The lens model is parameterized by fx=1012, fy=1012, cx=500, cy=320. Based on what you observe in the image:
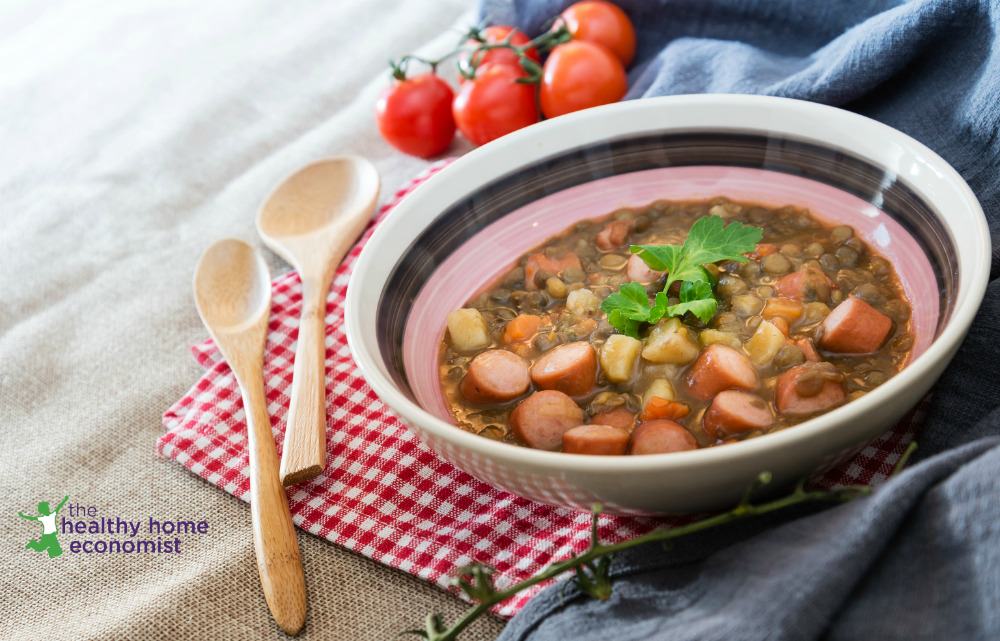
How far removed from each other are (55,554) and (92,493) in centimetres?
16

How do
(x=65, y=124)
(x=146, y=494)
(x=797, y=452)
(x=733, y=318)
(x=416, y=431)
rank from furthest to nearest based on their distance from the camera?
(x=65, y=124) < (x=146, y=494) < (x=733, y=318) < (x=416, y=431) < (x=797, y=452)

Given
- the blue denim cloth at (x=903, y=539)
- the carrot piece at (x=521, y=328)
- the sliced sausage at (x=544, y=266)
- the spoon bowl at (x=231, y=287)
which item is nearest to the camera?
the blue denim cloth at (x=903, y=539)

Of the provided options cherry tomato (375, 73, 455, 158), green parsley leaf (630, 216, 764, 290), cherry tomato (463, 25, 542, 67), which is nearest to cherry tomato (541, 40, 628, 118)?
cherry tomato (463, 25, 542, 67)

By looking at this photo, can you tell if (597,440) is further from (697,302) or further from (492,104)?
(492,104)

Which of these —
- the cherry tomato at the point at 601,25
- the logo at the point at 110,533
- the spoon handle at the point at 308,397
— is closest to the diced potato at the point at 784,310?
the spoon handle at the point at 308,397

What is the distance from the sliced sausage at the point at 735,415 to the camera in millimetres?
1541

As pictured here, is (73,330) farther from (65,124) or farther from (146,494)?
(65,124)

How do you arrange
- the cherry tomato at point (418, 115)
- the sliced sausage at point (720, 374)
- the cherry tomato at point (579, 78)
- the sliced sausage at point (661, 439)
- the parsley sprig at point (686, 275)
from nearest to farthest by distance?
1. the sliced sausage at point (661, 439)
2. the sliced sausage at point (720, 374)
3. the parsley sprig at point (686, 275)
4. the cherry tomato at point (579, 78)
5. the cherry tomato at point (418, 115)

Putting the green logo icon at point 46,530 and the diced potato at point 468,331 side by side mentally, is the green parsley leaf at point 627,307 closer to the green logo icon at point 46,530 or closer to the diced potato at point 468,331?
the diced potato at point 468,331

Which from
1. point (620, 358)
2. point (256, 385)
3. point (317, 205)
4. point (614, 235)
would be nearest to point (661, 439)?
point (620, 358)

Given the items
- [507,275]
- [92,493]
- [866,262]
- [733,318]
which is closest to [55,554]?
[92,493]

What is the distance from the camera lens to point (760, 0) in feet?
8.95

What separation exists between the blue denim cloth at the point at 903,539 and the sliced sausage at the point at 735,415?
175mm

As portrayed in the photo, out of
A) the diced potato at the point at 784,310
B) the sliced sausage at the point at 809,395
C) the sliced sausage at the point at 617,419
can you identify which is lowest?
the sliced sausage at the point at 617,419
